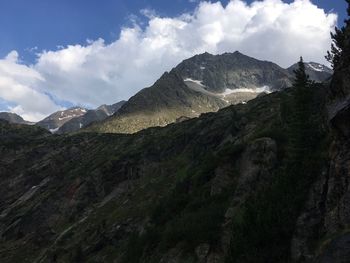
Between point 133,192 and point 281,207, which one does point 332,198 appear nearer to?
point 281,207

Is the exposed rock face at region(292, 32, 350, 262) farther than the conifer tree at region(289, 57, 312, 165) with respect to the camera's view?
No

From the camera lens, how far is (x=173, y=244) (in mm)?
37406

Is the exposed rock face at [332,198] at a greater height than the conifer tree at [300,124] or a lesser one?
lesser

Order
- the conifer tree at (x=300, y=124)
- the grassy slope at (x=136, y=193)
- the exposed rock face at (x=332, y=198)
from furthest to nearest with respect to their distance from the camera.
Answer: the grassy slope at (x=136, y=193) < the conifer tree at (x=300, y=124) < the exposed rock face at (x=332, y=198)

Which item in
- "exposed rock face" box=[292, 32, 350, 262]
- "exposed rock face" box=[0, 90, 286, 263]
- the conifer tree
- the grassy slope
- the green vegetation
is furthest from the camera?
the grassy slope

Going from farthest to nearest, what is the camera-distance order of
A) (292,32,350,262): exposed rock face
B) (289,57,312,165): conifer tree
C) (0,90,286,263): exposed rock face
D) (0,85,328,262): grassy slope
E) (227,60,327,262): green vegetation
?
(0,85,328,262): grassy slope, (0,90,286,263): exposed rock face, (289,57,312,165): conifer tree, (227,60,327,262): green vegetation, (292,32,350,262): exposed rock face

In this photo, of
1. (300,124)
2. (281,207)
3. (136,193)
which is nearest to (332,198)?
(281,207)

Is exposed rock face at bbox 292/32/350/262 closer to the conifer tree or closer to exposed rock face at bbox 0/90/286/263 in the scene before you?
the conifer tree

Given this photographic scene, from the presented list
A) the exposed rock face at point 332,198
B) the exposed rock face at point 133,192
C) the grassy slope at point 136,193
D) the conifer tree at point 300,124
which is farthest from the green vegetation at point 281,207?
the exposed rock face at point 133,192

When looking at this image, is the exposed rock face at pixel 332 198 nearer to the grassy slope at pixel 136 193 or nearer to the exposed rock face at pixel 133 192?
the grassy slope at pixel 136 193

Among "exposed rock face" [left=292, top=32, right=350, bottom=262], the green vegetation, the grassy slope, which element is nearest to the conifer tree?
the green vegetation

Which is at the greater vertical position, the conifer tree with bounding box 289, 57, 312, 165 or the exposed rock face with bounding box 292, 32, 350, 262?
the conifer tree with bounding box 289, 57, 312, 165

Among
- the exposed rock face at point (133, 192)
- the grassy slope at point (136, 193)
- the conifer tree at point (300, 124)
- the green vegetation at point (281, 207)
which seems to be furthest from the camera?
the grassy slope at point (136, 193)

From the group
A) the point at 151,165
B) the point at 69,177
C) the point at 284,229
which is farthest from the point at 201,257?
the point at 69,177
